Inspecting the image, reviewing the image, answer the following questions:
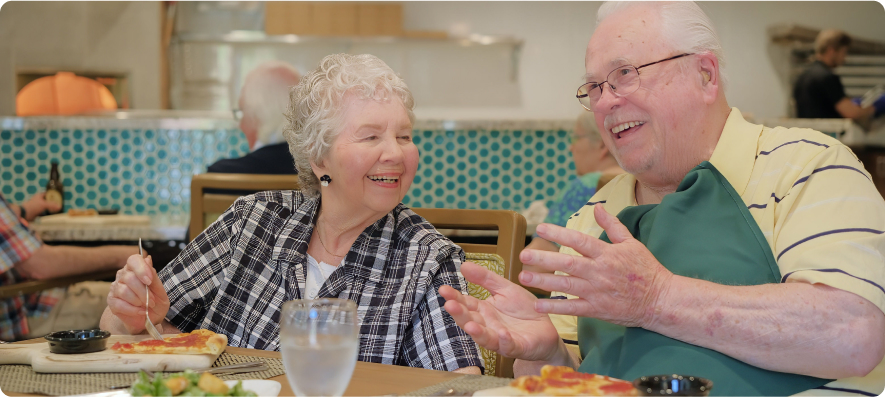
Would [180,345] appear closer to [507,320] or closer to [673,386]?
[507,320]

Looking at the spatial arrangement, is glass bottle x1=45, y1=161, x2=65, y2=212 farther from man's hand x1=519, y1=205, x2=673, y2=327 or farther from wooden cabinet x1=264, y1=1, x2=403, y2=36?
man's hand x1=519, y1=205, x2=673, y2=327

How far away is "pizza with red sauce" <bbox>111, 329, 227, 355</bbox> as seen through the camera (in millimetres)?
1138

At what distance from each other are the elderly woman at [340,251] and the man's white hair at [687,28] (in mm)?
561

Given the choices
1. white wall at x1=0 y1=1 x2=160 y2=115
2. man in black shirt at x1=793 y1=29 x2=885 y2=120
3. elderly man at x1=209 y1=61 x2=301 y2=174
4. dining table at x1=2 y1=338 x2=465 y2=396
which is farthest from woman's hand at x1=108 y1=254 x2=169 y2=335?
man in black shirt at x1=793 y1=29 x2=885 y2=120

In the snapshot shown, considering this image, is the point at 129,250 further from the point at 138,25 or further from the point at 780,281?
the point at 138,25

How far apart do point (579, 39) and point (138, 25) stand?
3647 millimetres

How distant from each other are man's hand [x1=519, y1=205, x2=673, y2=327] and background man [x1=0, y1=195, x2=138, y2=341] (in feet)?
6.71

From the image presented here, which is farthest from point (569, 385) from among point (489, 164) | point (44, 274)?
point (489, 164)

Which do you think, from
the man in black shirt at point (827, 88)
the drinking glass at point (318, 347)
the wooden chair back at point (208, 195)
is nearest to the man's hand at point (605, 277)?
the drinking glass at point (318, 347)

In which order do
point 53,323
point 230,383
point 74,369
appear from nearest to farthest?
point 230,383
point 74,369
point 53,323

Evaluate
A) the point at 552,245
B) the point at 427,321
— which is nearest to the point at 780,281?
the point at 427,321

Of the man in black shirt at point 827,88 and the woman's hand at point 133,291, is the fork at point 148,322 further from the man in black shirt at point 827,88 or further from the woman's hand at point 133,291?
the man in black shirt at point 827,88

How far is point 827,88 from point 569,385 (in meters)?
5.77

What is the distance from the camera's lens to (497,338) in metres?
1.12
